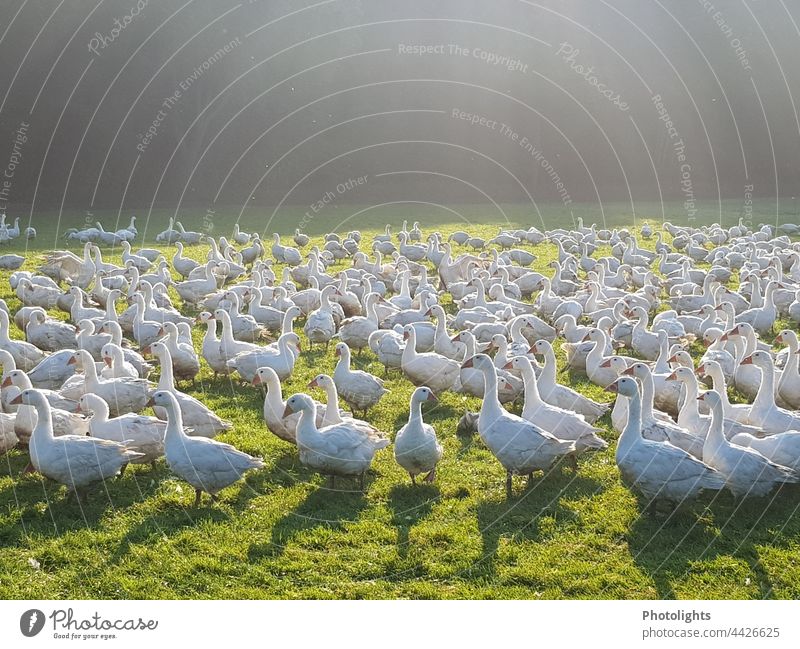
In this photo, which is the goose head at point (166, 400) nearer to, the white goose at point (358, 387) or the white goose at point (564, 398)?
the white goose at point (358, 387)

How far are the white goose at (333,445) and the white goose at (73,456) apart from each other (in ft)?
5.96

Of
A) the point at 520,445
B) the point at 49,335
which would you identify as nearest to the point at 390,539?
the point at 520,445

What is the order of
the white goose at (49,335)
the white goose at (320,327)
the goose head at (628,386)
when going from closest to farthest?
the goose head at (628,386) < the white goose at (49,335) < the white goose at (320,327)

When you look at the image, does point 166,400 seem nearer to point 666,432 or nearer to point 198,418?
point 198,418

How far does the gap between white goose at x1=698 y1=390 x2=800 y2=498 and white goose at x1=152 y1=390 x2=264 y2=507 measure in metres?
4.89

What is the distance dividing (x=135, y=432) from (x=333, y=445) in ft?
7.42

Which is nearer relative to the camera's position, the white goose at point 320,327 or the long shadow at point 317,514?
the long shadow at point 317,514

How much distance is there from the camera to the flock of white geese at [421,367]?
8.30 metres

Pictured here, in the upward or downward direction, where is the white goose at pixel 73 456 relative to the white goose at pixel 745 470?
upward

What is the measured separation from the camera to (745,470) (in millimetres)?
7957

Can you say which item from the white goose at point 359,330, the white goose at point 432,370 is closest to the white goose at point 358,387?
the white goose at point 432,370

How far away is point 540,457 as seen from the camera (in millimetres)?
8531

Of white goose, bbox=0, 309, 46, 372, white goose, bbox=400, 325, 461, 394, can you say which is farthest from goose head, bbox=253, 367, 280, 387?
white goose, bbox=0, 309, 46, 372

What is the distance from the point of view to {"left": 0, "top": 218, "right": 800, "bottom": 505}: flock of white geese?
27.2ft
